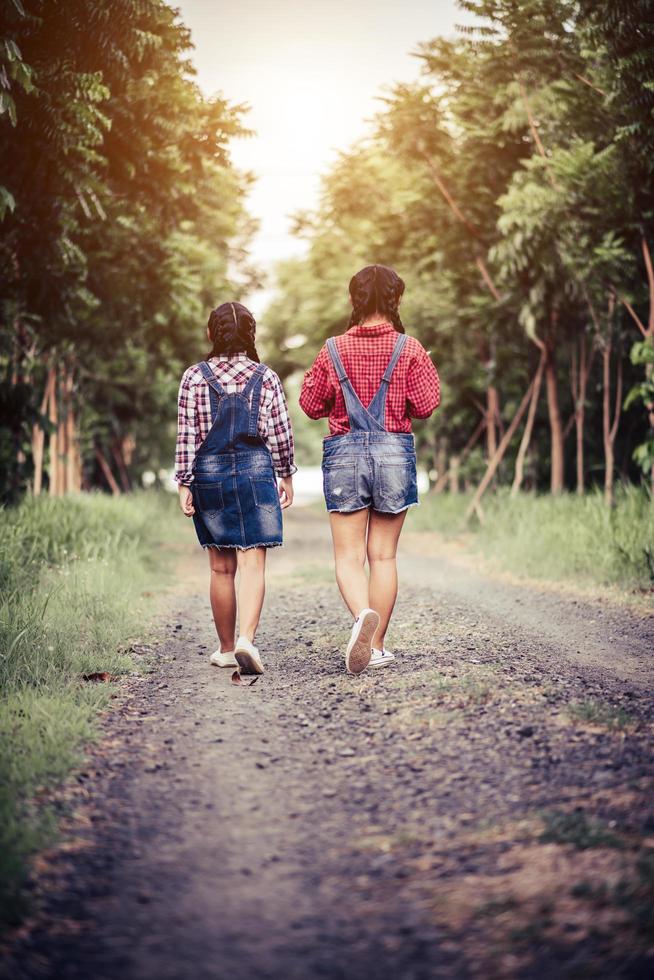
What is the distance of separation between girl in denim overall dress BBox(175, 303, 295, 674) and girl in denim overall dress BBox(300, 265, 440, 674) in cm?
32

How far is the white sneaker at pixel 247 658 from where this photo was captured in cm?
508

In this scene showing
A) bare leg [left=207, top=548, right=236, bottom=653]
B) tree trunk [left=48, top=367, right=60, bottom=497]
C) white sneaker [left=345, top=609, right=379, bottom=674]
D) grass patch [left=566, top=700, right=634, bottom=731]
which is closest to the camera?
grass patch [left=566, top=700, right=634, bottom=731]

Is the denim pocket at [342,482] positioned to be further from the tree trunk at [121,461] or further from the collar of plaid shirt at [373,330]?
the tree trunk at [121,461]

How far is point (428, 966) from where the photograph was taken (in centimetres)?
226

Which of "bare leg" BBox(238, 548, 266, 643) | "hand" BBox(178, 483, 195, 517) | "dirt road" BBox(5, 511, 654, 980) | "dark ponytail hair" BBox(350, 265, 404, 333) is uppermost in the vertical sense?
"dark ponytail hair" BBox(350, 265, 404, 333)

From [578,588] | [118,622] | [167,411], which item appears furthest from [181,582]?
[167,411]

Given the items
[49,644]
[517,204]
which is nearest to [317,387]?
[49,644]

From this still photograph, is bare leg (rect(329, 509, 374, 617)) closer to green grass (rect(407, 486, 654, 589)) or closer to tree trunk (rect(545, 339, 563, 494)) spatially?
green grass (rect(407, 486, 654, 589))

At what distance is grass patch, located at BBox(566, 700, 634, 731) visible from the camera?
402cm

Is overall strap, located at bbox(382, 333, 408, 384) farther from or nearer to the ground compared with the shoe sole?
farther from the ground

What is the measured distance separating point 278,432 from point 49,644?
1.95m

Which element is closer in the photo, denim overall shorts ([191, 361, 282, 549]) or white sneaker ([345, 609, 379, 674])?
white sneaker ([345, 609, 379, 674])

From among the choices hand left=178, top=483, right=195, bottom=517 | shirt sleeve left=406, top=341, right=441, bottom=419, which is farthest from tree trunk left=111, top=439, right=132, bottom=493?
shirt sleeve left=406, top=341, right=441, bottom=419

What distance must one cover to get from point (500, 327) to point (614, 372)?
2021 mm
